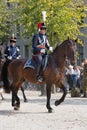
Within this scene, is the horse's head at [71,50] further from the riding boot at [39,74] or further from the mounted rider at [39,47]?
the riding boot at [39,74]

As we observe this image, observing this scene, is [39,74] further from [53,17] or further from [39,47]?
[53,17]

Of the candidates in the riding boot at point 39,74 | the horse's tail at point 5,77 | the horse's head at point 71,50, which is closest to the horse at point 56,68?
the horse's head at point 71,50

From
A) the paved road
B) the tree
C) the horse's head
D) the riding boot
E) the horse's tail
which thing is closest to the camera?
the paved road

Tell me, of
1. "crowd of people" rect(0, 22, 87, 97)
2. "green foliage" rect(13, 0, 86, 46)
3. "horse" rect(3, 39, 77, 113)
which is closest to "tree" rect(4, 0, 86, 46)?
"green foliage" rect(13, 0, 86, 46)

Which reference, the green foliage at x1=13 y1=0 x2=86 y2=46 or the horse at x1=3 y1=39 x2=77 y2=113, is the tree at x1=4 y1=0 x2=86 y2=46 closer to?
the green foliage at x1=13 y1=0 x2=86 y2=46

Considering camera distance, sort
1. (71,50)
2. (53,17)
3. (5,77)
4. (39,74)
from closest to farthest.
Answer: (71,50)
(39,74)
(5,77)
(53,17)

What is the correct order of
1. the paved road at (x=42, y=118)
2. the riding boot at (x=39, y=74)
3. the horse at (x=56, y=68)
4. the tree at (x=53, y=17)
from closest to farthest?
1. the paved road at (x=42, y=118)
2. the horse at (x=56, y=68)
3. the riding boot at (x=39, y=74)
4. the tree at (x=53, y=17)

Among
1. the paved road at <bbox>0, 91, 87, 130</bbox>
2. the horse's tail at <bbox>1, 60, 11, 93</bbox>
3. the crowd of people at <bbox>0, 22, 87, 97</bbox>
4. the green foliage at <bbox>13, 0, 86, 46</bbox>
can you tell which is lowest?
the paved road at <bbox>0, 91, 87, 130</bbox>

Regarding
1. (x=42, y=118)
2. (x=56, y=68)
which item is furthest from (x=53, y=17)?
(x=42, y=118)

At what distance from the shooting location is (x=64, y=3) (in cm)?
2555

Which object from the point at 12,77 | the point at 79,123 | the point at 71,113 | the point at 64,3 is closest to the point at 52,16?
the point at 64,3

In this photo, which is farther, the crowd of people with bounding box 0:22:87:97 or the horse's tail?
the horse's tail

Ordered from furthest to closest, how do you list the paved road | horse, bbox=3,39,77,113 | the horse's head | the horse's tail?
the horse's tail → horse, bbox=3,39,77,113 → the horse's head → the paved road

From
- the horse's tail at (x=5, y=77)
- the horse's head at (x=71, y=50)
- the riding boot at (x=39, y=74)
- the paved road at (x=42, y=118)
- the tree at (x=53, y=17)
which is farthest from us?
the tree at (x=53, y=17)
